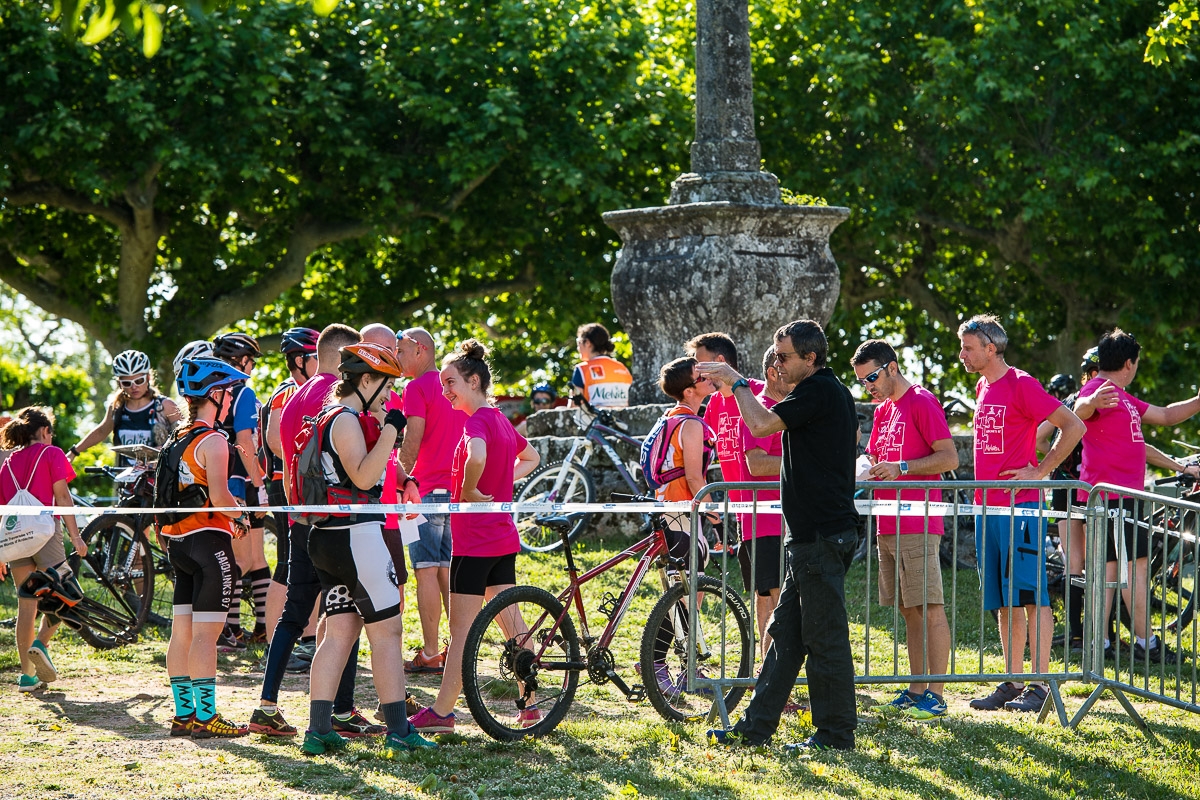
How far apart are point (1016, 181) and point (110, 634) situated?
14.2 m

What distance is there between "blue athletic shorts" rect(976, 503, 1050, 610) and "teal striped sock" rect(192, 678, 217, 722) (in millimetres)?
3732

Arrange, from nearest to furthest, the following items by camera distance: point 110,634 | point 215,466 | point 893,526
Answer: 1. point 215,466
2. point 893,526
3. point 110,634

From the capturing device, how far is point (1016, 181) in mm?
19594

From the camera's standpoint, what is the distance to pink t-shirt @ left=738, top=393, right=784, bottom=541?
7254 millimetres

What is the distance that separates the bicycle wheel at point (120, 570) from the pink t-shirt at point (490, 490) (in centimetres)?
327

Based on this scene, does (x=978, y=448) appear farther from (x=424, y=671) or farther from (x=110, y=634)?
(x=110, y=634)

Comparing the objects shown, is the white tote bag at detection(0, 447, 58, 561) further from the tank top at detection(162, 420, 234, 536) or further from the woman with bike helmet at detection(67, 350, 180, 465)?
the tank top at detection(162, 420, 234, 536)

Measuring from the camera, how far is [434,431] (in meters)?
7.97

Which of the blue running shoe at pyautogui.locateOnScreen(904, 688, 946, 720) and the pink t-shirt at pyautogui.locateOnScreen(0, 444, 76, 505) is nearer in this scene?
the blue running shoe at pyautogui.locateOnScreen(904, 688, 946, 720)

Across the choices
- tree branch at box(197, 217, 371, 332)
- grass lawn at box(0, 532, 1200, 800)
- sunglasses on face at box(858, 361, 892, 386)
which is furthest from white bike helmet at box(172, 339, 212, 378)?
tree branch at box(197, 217, 371, 332)

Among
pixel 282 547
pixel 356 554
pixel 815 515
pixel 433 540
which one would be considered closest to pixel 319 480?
pixel 356 554

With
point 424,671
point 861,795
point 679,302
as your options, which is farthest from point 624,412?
point 861,795

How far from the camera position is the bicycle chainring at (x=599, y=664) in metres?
6.88

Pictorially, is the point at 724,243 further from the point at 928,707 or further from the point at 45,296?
the point at 45,296
